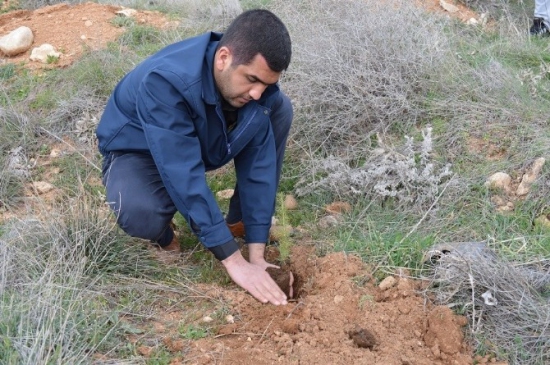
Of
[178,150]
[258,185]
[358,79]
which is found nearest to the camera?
[178,150]

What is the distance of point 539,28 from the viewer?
5.95m

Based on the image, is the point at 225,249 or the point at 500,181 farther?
the point at 500,181

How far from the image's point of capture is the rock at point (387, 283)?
2.81 m

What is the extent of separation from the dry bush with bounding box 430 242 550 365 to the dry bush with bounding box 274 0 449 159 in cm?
143

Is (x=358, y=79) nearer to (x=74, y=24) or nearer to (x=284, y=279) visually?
(x=284, y=279)

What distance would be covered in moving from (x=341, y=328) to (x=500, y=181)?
4.94ft

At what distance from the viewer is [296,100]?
4348 mm

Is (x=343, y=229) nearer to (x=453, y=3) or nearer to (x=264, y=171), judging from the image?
(x=264, y=171)

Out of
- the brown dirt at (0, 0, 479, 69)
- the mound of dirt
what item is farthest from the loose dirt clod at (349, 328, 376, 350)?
the brown dirt at (0, 0, 479, 69)

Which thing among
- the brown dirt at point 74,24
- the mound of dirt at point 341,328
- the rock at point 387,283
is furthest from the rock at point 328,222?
the brown dirt at point 74,24

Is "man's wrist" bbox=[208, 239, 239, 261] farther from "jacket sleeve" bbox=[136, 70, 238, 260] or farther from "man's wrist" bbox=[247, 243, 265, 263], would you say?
"man's wrist" bbox=[247, 243, 265, 263]

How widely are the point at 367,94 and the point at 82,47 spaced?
285 cm

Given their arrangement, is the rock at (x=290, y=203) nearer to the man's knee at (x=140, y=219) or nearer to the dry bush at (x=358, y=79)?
the dry bush at (x=358, y=79)

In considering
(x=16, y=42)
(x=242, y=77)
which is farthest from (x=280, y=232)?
(x=16, y=42)
